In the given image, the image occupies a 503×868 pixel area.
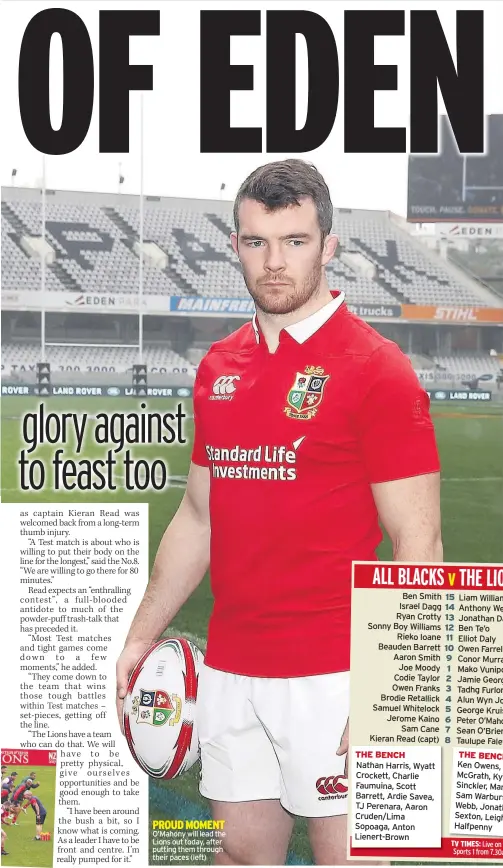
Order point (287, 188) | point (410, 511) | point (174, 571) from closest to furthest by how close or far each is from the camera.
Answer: point (410, 511) → point (287, 188) → point (174, 571)

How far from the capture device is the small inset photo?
2031 mm

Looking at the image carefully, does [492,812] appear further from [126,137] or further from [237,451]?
[126,137]

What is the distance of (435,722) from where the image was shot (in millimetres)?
1980

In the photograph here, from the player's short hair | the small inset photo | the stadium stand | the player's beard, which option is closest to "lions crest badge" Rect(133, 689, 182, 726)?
the small inset photo

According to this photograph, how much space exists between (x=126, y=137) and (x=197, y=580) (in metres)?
1.05

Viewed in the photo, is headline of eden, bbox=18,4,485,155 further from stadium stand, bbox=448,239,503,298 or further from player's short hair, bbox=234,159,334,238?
stadium stand, bbox=448,239,503,298

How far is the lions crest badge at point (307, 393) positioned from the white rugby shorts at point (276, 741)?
0.55 metres

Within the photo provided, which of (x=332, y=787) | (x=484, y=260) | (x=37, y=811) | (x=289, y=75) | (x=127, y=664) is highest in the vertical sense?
(x=289, y=75)

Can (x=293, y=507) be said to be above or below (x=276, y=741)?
above

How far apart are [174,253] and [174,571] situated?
2.39ft

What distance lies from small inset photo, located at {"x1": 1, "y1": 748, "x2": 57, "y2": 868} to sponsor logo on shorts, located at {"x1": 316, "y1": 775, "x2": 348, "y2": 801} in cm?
64

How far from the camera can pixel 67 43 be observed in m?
2.04

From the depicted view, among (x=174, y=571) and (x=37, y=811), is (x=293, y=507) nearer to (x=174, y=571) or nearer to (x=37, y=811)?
(x=174, y=571)

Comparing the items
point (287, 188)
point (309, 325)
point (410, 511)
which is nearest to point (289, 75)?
point (287, 188)
